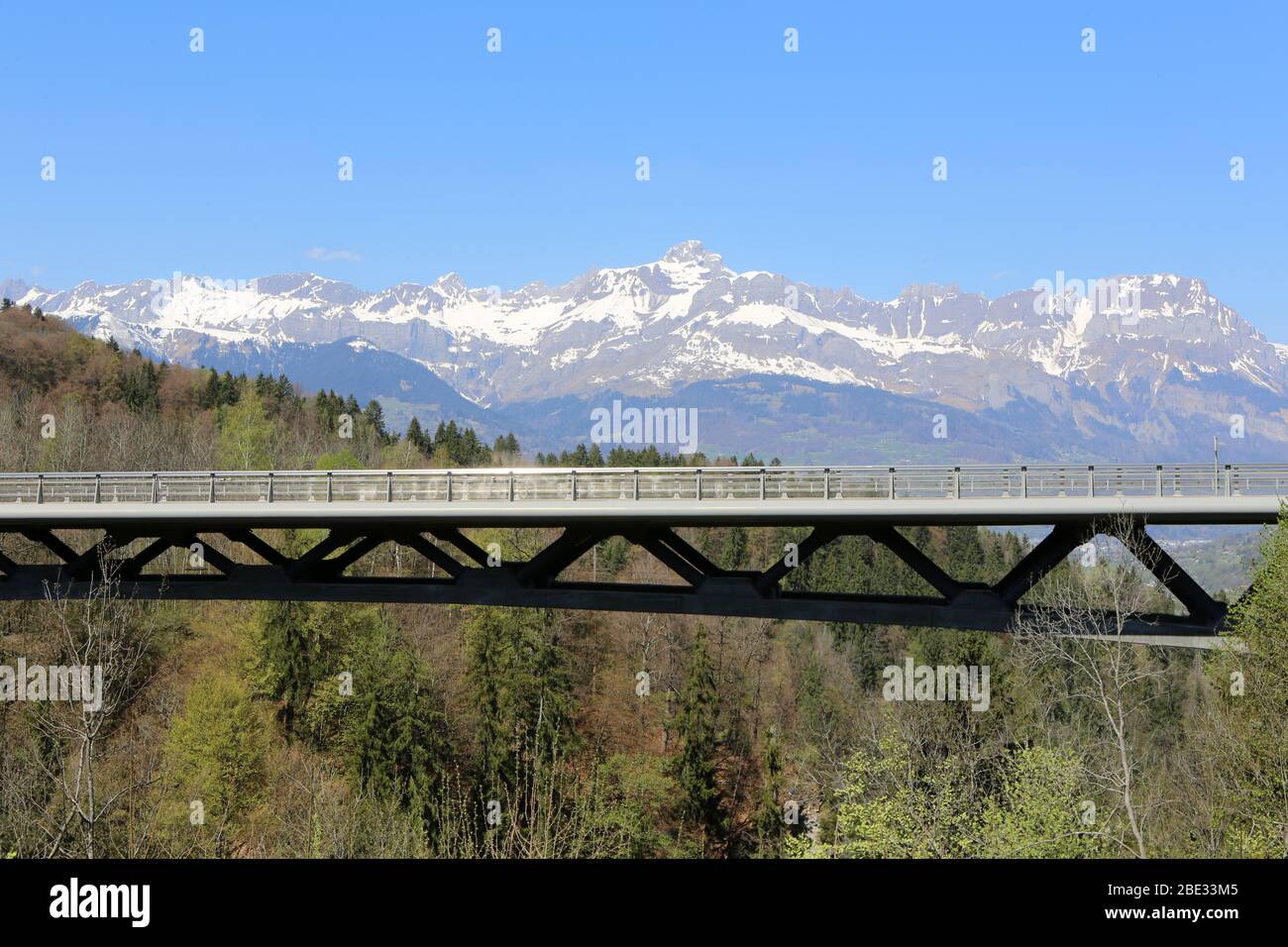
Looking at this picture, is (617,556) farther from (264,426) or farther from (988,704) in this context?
(988,704)

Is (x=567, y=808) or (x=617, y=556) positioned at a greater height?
(x=617, y=556)

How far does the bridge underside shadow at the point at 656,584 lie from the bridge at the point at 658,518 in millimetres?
49

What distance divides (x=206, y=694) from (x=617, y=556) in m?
49.0

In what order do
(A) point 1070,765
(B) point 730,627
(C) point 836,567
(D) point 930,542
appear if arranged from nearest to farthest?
(A) point 1070,765 → (B) point 730,627 → (C) point 836,567 → (D) point 930,542

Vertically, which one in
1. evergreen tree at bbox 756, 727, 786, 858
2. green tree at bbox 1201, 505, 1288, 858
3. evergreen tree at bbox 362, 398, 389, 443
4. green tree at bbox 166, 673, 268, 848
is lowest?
evergreen tree at bbox 756, 727, 786, 858

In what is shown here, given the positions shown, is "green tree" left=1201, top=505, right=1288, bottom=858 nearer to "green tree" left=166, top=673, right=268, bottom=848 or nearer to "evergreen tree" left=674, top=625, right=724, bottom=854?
Result: "evergreen tree" left=674, top=625, right=724, bottom=854

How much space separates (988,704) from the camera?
50.9 meters

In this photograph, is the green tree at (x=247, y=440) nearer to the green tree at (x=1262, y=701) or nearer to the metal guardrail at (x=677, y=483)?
the metal guardrail at (x=677, y=483)

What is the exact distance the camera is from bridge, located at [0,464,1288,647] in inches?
909

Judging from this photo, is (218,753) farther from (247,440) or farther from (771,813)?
(247,440)

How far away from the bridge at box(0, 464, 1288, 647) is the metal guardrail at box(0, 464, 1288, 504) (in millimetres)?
49

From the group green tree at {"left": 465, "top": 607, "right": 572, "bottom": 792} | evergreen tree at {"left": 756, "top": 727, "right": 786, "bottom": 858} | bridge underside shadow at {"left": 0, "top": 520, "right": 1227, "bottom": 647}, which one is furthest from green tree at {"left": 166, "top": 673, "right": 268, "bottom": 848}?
evergreen tree at {"left": 756, "top": 727, "right": 786, "bottom": 858}
